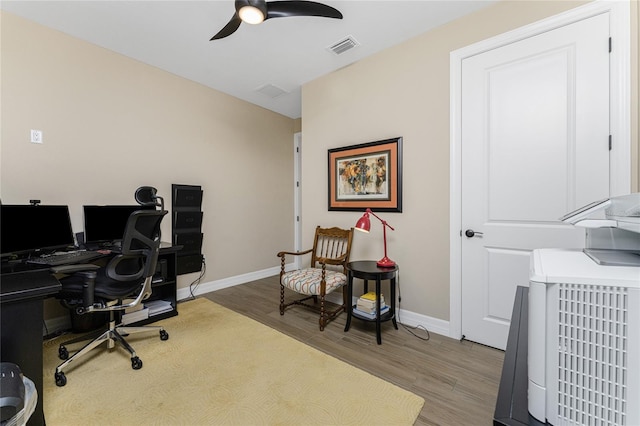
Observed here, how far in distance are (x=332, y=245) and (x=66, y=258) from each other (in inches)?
90.4

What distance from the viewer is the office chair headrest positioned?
264cm

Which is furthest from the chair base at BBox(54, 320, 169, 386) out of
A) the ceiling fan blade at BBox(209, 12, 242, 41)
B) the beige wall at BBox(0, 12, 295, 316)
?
the ceiling fan blade at BBox(209, 12, 242, 41)

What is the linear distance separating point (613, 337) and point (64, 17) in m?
3.76

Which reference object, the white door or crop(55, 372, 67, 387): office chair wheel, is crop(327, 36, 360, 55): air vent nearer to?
the white door

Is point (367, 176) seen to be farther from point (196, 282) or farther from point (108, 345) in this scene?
point (108, 345)

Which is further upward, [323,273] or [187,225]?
[187,225]

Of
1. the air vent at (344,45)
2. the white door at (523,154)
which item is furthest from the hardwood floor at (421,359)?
the air vent at (344,45)

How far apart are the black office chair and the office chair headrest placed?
0.74 metres

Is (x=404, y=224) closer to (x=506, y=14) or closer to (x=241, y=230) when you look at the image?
(x=506, y=14)

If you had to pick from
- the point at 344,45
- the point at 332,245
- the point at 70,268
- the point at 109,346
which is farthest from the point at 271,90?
the point at 109,346

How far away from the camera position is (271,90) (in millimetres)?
3604

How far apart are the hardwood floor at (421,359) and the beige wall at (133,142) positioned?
1555mm

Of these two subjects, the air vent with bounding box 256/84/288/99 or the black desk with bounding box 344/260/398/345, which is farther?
the air vent with bounding box 256/84/288/99

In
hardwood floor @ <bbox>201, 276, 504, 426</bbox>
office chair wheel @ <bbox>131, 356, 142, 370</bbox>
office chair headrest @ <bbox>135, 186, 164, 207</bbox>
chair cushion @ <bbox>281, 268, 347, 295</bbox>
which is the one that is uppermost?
office chair headrest @ <bbox>135, 186, 164, 207</bbox>
